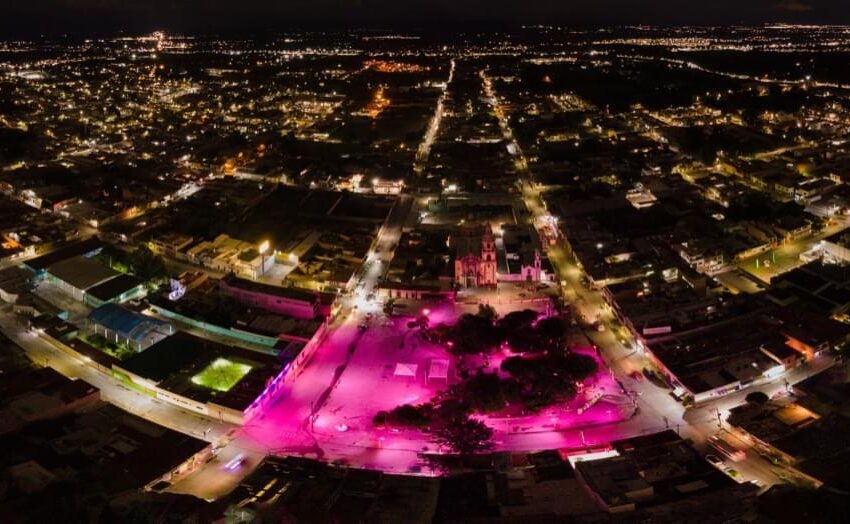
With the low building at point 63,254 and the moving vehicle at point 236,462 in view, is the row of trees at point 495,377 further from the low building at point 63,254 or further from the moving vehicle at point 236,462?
the low building at point 63,254

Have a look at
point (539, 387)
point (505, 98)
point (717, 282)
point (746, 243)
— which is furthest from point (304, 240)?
point (505, 98)

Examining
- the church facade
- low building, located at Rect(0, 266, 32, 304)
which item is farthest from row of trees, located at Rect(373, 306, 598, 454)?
low building, located at Rect(0, 266, 32, 304)

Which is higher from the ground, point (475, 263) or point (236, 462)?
point (475, 263)

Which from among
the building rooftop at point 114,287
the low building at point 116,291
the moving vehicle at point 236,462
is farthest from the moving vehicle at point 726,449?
the building rooftop at point 114,287

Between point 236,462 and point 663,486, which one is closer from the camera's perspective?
point 663,486

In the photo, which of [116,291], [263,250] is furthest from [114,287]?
[263,250]

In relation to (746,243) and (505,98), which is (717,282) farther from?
(505,98)

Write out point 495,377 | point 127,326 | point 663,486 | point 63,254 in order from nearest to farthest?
point 663,486, point 495,377, point 127,326, point 63,254

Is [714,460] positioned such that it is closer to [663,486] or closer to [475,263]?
[663,486]
